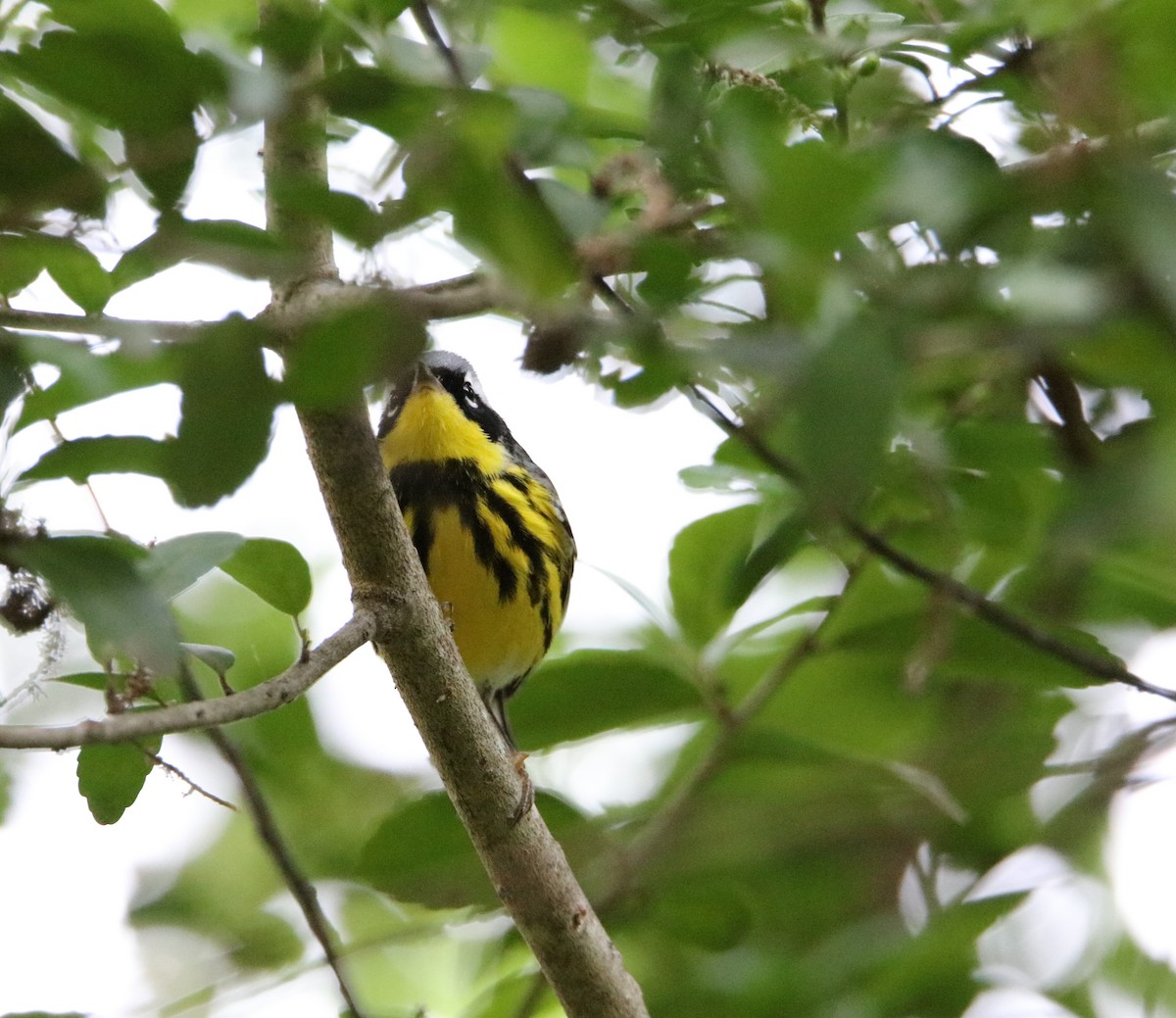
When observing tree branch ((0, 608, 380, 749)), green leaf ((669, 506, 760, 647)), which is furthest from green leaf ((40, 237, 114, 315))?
green leaf ((669, 506, 760, 647))

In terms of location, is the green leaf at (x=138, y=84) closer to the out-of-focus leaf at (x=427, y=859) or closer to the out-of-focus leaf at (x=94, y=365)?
the out-of-focus leaf at (x=94, y=365)

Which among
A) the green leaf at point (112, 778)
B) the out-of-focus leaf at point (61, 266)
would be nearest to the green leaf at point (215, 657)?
the green leaf at point (112, 778)

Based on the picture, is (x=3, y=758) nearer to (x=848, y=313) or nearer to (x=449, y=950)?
(x=449, y=950)

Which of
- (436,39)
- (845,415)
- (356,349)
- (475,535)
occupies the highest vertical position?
(475,535)

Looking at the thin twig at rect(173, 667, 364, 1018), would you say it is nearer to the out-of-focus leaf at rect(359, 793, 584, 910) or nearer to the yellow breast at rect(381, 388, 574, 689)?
the out-of-focus leaf at rect(359, 793, 584, 910)

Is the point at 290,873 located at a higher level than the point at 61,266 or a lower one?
lower

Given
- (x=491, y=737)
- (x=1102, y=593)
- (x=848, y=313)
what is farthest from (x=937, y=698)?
(x=848, y=313)

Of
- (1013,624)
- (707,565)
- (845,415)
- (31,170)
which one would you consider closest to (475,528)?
(707,565)

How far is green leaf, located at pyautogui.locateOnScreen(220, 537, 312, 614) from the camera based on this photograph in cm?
175

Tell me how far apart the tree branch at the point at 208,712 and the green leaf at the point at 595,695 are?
20.0 inches

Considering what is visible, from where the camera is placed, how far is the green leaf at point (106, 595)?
98 cm

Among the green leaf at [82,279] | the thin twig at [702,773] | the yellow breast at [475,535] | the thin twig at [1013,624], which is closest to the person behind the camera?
the green leaf at [82,279]

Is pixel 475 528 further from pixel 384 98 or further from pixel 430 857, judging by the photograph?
pixel 384 98

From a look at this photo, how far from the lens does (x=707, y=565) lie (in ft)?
8.44
